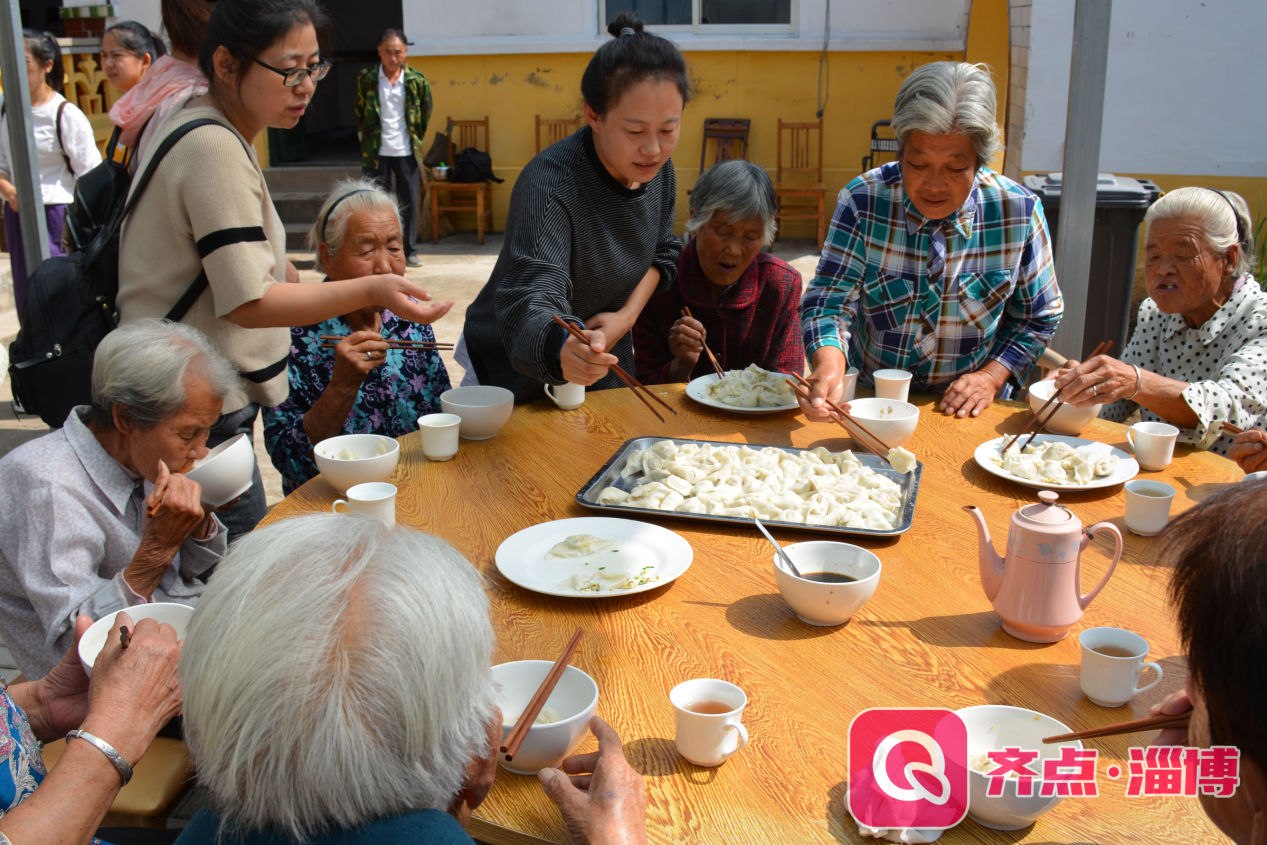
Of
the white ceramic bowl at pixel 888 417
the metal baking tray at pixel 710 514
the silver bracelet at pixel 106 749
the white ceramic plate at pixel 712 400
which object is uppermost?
the white ceramic bowl at pixel 888 417

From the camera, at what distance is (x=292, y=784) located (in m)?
0.96

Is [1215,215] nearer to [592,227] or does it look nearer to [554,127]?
[592,227]

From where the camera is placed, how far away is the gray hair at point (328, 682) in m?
0.96

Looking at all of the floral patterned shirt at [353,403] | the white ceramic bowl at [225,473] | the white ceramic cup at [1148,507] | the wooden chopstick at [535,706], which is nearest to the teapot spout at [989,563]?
the white ceramic cup at [1148,507]

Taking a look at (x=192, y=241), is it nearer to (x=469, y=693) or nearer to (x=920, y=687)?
(x=469, y=693)

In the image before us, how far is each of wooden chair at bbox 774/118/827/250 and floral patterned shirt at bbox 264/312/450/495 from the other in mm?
7402

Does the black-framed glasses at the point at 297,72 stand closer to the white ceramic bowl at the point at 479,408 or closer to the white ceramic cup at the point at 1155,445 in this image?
the white ceramic bowl at the point at 479,408

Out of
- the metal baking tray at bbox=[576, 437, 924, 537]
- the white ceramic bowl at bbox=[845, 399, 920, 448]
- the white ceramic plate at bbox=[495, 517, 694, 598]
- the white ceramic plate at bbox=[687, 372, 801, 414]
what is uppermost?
the white ceramic bowl at bbox=[845, 399, 920, 448]

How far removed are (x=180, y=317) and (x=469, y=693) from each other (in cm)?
168

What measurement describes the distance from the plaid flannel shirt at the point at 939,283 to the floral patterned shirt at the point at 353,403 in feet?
4.12

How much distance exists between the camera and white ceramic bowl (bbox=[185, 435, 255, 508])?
204cm

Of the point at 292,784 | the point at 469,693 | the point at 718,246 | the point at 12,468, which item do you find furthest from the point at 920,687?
the point at 718,246

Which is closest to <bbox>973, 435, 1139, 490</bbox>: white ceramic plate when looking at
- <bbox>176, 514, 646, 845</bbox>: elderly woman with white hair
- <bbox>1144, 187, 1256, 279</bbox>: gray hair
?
<bbox>1144, 187, 1256, 279</bbox>: gray hair

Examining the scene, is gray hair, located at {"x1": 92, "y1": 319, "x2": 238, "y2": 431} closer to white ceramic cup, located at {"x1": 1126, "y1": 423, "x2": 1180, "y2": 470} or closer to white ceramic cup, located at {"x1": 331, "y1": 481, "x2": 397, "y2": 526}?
white ceramic cup, located at {"x1": 331, "y1": 481, "x2": 397, "y2": 526}
